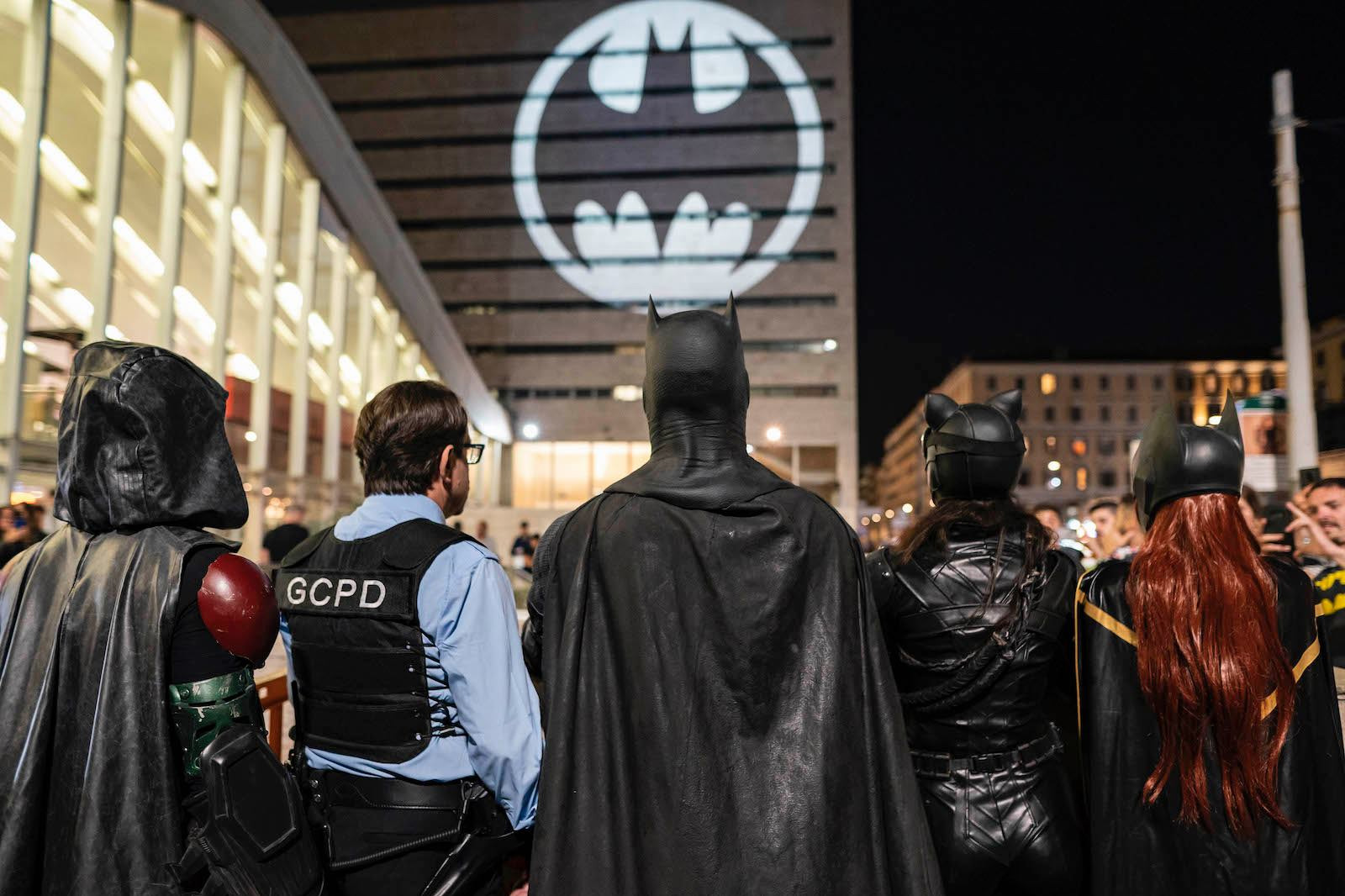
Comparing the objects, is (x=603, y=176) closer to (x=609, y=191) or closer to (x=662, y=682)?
(x=609, y=191)

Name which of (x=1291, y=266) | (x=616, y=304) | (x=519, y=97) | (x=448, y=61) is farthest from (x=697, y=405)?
(x=448, y=61)

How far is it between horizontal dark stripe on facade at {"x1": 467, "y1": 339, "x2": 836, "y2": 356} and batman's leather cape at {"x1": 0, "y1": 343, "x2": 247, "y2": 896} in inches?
1714

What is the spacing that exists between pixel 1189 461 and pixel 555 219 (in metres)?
47.1

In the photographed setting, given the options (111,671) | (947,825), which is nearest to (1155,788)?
(947,825)

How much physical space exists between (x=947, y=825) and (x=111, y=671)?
1.98m

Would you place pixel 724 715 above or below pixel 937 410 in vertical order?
below

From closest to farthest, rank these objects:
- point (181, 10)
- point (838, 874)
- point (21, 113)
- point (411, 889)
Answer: point (838, 874) → point (411, 889) → point (21, 113) → point (181, 10)

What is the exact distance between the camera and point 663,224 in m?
45.8

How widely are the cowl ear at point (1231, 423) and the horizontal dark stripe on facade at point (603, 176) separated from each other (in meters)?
45.7

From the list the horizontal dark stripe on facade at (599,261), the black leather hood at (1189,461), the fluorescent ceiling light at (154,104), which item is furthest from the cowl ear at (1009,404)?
the horizontal dark stripe on facade at (599,261)

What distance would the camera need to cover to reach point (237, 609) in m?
1.71

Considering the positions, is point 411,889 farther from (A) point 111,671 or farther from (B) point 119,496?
(B) point 119,496

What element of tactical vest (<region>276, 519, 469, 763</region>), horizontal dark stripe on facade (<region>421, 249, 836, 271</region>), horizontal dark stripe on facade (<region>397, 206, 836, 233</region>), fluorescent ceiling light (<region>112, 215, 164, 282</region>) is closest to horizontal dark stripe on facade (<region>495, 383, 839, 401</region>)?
horizontal dark stripe on facade (<region>421, 249, 836, 271</region>)

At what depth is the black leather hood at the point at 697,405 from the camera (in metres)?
1.73
